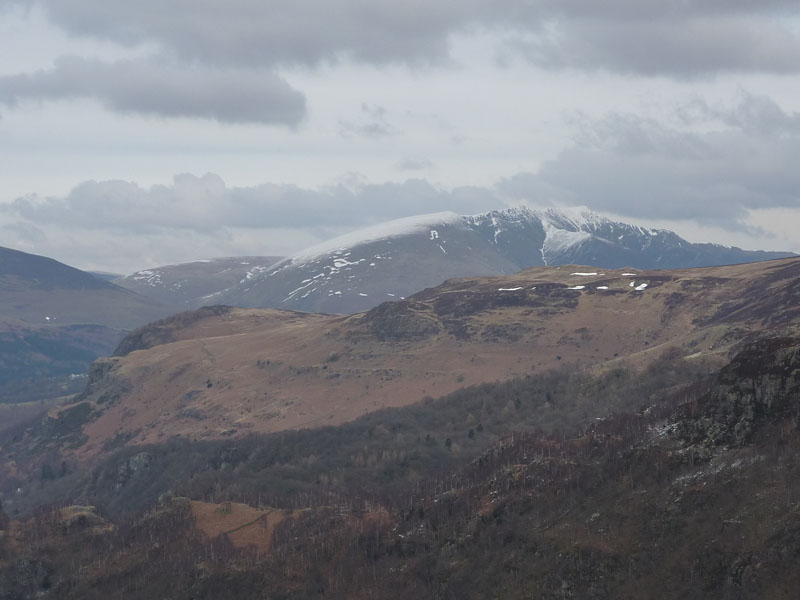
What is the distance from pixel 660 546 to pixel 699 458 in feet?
90.1

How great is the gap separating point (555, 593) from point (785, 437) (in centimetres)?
4955

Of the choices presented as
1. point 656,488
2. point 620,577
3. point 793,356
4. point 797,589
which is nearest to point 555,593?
point 620,577

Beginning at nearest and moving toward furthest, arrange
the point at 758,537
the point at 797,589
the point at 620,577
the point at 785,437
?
the point at 797,589, the point at 758,537, the point at 620,577, the point at 785,437

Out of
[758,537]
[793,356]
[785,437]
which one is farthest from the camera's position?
[793,356]

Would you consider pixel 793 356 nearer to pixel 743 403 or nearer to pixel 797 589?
pixel 743 403

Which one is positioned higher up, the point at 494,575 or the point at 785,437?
the point at 785,437

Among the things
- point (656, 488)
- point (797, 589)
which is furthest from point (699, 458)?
point (797, 589)

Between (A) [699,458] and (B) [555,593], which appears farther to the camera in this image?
(A) [699,458]

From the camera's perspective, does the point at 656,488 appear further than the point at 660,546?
Yes

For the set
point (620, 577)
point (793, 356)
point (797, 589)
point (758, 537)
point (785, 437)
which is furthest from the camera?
point (793, 356)

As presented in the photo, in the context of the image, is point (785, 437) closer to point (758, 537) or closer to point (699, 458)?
point (699, 458)

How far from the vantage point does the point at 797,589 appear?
458 feet

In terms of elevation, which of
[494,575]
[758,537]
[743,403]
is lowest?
[494,575]

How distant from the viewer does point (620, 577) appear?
170 m
